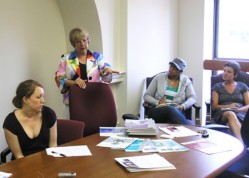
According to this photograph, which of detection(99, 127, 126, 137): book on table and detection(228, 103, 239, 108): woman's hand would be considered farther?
detection(228, 103, 239, 108): woman's hand

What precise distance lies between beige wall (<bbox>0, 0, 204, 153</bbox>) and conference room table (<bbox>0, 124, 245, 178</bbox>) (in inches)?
56.7

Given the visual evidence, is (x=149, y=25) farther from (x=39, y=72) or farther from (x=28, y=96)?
(x=28, y=96)

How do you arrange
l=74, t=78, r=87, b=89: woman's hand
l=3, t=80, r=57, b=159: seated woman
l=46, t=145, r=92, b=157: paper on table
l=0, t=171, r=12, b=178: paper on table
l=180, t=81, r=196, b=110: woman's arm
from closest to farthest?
l=0, t=171, r=12, b=178: paper on table → l=46, t=145, r=92, b=157: paper on table → l=3, t=80, r=57, b=159: seated woman → l=74, t=78, r=87, b=89: woman's hand → l=180, t=81, r=196, b=110: woman's arm

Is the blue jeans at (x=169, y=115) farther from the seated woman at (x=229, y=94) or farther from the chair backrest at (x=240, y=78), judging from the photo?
the chair backrest at (x=240, y=78)

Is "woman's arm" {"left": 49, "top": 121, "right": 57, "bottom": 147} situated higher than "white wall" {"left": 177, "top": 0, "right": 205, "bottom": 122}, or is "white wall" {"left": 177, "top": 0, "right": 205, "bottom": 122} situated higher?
"white wall" {"left": 177, "top": 0, "right": 205, "bottom": 122}

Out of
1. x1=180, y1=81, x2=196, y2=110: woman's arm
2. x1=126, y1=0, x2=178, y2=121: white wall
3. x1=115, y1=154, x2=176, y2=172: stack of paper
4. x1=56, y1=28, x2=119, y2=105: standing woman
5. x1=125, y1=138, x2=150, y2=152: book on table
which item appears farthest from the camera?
x1=126, y1=0, x2=178, y2=121: white wall

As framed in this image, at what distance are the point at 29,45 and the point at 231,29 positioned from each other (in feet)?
9.30

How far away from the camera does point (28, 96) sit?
2.36 m

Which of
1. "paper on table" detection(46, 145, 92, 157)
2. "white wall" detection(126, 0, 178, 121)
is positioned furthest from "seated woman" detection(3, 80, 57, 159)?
"white wall" detection(126, 0, 178, 121)

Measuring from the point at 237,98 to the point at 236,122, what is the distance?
44 centimetres

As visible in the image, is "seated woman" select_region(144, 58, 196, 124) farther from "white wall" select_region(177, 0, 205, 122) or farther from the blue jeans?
"white wall" select_region(177, 0, 205, 122)

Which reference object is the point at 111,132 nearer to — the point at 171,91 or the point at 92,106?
the point at 92,106

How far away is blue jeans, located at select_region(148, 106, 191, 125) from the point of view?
3609 millimetres

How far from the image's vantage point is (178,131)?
2.61m
